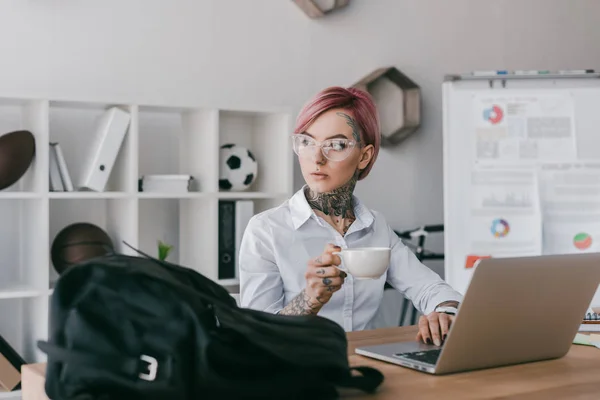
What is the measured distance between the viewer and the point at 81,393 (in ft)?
3.07

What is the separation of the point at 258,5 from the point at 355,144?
1.85m

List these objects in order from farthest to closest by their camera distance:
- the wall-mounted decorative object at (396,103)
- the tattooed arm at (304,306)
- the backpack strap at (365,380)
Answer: the wall-mounted decorative object at (396,103) < the tattooed arm at (304,306) < the backpack strap at (365,380)

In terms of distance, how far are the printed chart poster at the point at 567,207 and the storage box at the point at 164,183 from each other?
1704mm

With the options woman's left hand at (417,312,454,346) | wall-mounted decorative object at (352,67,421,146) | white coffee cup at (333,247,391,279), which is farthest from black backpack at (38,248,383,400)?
wall-mounted decorative object at (352,67,421,146)

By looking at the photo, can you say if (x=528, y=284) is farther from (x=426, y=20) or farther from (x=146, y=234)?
(x=426, y=20)

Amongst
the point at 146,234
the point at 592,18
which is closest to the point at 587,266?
the point at 146,234

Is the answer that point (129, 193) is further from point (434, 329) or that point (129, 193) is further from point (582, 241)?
point (582, 241)

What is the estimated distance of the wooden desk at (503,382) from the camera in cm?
112

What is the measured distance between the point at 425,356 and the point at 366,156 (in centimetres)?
91

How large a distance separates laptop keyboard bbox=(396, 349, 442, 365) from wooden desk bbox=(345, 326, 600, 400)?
39 millimetres

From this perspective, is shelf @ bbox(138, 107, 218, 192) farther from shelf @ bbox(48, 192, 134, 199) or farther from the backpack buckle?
the backpack buckle

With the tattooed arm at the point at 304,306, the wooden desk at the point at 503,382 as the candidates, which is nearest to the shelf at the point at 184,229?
the tattooed arm at the point at 304,306

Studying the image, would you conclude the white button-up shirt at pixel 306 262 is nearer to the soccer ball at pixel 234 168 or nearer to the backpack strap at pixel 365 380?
the backpack strap at pixel 365 380

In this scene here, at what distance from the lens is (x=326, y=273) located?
1555mm
